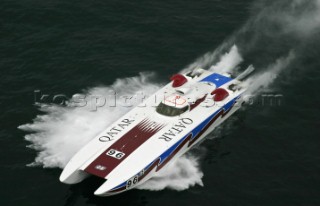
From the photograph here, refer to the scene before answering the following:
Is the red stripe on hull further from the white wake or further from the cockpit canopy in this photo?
the white wake

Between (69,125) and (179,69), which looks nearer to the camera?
(69,125)

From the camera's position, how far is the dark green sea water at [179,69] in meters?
37.8

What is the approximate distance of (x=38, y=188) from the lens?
124ft

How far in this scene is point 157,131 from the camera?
40688 mm

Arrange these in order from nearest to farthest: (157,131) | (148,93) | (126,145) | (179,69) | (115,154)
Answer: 1. (115,154)
2. (126,145)
3. (157,131)
4. (148,93)
5. (179,69)

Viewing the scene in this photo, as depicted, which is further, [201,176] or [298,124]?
[298,124]

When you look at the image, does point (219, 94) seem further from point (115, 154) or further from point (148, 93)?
point (115, 154)

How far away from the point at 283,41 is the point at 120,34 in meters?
17.3

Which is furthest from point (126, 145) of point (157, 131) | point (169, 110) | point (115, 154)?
point (169, 110)

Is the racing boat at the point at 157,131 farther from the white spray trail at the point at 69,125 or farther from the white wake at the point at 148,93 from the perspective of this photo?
the white spray trail at the point at 69,125

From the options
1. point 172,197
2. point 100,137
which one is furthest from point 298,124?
point 100,137

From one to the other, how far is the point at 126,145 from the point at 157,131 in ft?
9.84

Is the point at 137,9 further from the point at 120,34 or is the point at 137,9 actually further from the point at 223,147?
the point at 223,147

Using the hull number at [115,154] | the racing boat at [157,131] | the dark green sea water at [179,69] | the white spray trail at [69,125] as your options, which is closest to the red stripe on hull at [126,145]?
the racing boat at [157,131]
